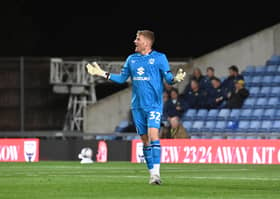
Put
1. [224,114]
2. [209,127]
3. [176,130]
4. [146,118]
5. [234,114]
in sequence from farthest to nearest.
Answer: [209,127] < [224,114] < [234,114] < [176,130] < [146,118]

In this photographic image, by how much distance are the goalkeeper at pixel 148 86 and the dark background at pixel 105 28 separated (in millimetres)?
19181

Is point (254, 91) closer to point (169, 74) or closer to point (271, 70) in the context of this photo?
point (271, 70)

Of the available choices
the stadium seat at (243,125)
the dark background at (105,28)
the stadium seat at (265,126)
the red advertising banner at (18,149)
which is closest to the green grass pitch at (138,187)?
the red advertising banner at (18,149)

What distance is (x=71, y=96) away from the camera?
31.9 m

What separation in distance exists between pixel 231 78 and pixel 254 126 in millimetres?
1544

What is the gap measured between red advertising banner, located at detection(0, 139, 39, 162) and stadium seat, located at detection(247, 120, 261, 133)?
6.10 metres

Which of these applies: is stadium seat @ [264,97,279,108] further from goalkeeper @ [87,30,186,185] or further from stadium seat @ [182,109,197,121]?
goalkeeper @ [87,30,186,185]

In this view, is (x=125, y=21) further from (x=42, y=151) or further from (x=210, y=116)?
(x=42, y=151)

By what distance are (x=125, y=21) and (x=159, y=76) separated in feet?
66.5

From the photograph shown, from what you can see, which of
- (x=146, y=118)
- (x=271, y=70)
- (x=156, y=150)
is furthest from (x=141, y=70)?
(x=271, y=70)

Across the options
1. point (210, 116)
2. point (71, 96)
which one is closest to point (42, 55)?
point (71, 96)

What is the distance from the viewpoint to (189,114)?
98.4 feet

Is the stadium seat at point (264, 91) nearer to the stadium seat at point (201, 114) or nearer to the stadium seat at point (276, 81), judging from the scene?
the stadium seat at point (276, 81)

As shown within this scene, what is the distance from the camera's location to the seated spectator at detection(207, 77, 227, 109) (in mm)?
28562
